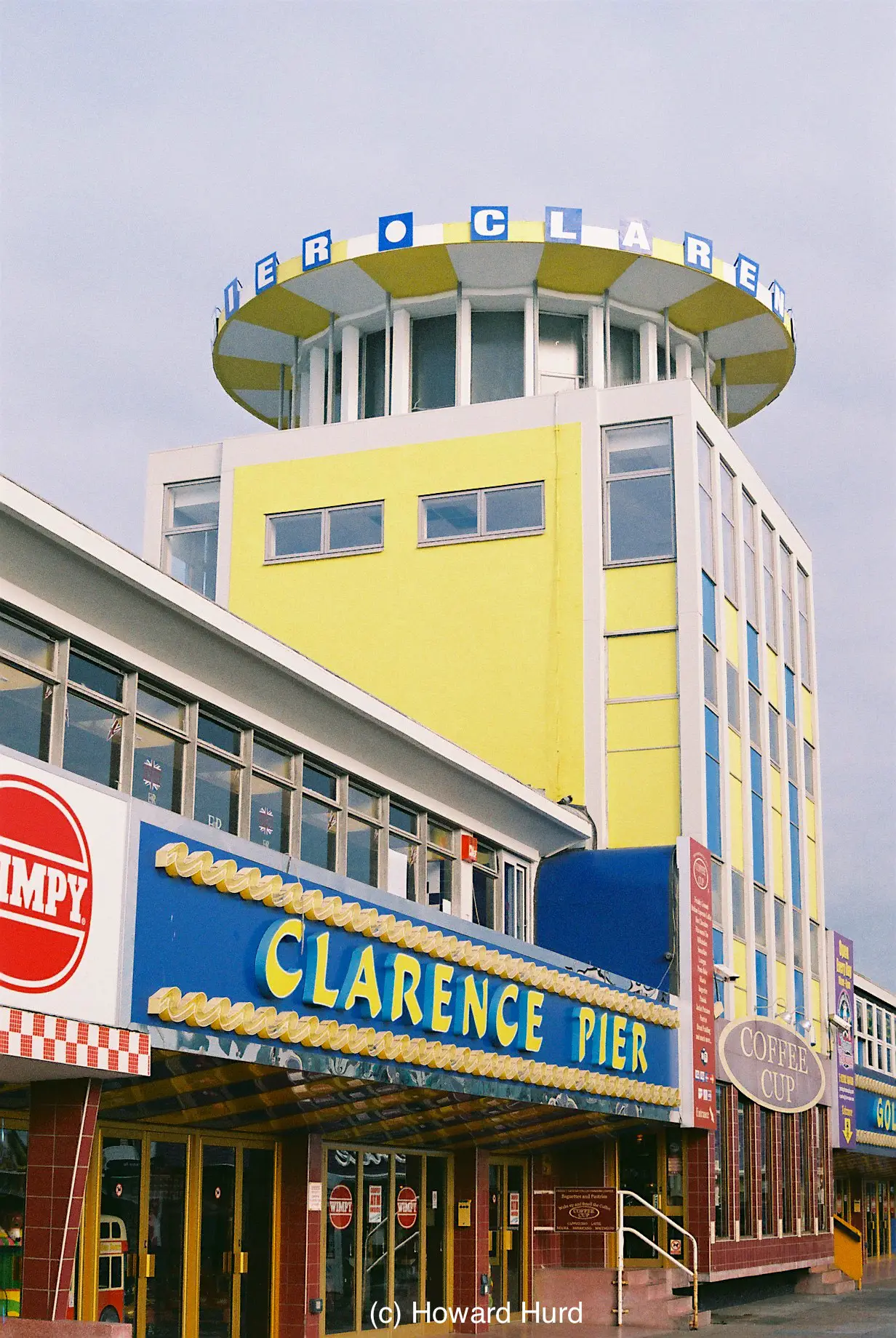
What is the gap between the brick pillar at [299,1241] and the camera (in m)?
19.2

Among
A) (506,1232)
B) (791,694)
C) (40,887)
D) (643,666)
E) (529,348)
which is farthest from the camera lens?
(791,694)

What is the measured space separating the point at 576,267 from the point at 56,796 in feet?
74.7

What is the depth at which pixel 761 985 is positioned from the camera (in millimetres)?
32000

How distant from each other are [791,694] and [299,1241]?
2000 centimetres

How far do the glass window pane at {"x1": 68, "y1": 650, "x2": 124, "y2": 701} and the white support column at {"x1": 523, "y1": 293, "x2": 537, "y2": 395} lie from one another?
17.3 m

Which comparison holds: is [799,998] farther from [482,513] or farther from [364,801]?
[364,801]

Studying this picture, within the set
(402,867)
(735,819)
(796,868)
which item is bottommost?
(402,867)

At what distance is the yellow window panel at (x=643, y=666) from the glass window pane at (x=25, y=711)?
598 inches

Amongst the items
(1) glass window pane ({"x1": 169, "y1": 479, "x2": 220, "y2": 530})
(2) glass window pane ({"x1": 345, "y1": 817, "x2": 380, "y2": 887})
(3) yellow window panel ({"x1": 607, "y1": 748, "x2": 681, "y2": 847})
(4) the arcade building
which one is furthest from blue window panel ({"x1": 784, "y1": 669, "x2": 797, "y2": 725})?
(2) glass window pane ({"x1": 345, "y1": 817, "x2": 380, "y2": 887})

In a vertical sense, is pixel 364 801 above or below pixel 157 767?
above

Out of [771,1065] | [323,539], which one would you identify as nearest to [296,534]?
[323,539]

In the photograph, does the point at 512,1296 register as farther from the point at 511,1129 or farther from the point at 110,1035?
the point at 110,1035

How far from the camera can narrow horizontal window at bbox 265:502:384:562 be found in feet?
104

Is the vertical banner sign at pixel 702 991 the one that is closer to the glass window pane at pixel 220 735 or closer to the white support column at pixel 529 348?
the white support column at pixel 529 348
